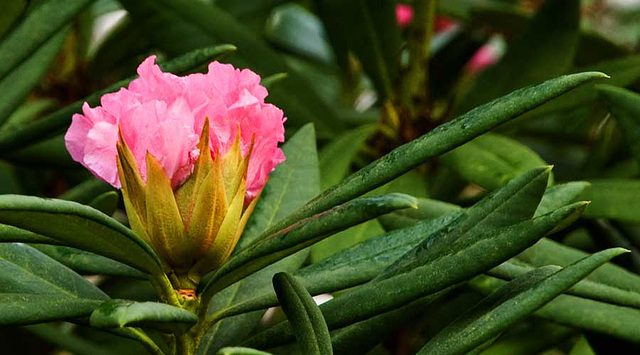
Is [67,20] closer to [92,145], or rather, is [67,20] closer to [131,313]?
[92,145]

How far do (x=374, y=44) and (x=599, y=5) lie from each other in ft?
4.38

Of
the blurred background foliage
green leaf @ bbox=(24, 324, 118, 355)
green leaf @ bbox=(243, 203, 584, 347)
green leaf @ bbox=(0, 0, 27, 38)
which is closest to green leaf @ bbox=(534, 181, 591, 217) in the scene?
the blurred background foliage

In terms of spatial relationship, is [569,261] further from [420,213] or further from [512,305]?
[512,305]

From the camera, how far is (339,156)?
98 cm

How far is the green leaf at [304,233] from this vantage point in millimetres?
500

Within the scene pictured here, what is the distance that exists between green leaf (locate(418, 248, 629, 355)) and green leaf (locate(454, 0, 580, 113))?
1.78ft

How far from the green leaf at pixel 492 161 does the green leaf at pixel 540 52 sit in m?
0.16

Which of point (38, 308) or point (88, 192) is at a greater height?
point (88, 192)

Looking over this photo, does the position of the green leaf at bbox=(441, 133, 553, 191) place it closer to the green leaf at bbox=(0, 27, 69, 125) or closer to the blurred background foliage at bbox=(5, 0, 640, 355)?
the blurred background foliage at bbox=(5, 0, 640, 355)

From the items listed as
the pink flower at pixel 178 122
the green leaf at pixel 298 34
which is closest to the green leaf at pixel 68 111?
the pink flower at pixel 178 122

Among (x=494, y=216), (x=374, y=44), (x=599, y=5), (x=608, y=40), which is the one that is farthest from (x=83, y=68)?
(x=599, y=5)

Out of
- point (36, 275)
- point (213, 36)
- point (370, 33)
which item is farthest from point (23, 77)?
point (370, 33)

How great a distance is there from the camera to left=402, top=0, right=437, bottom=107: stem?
1159mm

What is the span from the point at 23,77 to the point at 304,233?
47 cm
